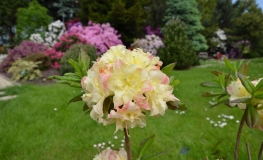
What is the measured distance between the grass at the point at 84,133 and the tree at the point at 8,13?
15.1 meters

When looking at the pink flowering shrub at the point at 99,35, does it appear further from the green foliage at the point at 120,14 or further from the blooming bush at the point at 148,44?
the blooming bush at the point at 148,44

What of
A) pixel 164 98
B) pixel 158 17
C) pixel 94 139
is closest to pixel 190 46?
pixel 158 17

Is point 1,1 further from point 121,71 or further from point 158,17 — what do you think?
point 121,71

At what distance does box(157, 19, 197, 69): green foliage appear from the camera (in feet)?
27.8

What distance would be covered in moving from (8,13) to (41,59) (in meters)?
11.2

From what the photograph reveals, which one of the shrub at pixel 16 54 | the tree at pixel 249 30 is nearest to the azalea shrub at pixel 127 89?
the shrub at pixel 16 54

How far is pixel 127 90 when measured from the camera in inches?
28.8

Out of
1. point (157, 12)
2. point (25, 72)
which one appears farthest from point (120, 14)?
point (25, 72)

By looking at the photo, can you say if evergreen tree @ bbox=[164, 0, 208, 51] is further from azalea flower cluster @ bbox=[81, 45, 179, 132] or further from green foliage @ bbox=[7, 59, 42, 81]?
azalea flower cluster @ bbox=[81, 45, 179, 132]

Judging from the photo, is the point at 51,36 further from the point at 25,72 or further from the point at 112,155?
the point at 112,155

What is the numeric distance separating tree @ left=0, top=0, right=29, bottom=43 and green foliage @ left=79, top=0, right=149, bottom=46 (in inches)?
317

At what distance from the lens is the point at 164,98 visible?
783 mm

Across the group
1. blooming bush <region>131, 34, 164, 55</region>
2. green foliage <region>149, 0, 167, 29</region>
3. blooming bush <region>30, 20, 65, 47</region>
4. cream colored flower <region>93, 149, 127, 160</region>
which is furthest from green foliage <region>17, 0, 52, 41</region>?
cream colored flower <region>93, 149, 127, 160</region>

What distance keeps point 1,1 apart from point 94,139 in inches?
678
